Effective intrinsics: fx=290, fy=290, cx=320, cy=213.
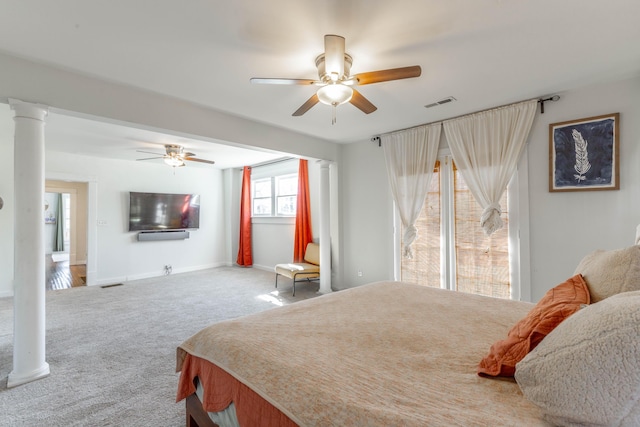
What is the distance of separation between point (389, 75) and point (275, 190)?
4.98 m

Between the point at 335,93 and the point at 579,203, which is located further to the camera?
the point at 579,203

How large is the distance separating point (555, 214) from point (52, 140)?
→ 685 centimetres

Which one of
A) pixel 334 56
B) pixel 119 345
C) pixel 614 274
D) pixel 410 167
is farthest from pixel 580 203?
pixel 119 345

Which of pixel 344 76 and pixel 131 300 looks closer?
pixel 344 76

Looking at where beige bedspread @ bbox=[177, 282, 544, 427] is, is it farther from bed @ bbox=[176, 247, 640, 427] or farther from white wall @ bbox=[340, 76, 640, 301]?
white wall @ bbox=[340, 76, 640, 301]

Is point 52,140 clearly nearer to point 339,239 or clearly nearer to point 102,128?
point 102,128

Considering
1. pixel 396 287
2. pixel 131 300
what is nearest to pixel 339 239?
pixel 396 287

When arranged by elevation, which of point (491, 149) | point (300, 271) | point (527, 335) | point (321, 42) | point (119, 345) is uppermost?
point (321, 42)

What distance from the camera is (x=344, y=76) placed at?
7.04 ft

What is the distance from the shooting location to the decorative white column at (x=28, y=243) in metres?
2.28

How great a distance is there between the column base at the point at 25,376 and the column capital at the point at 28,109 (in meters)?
2.05

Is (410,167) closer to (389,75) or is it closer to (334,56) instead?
(389,75)

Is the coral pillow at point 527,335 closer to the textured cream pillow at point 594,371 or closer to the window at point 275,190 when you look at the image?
the textured cream pillow at point 594,371

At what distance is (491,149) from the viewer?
11.1 ft
